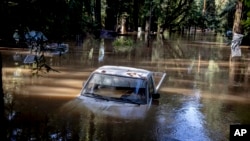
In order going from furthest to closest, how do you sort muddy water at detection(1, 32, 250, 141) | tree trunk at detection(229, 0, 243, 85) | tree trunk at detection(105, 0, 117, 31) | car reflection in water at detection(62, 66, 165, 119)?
tree trunk at detection(105, 0, 117, 31) → tree trunk at detection(229, 0, 243, 85) → car reflection in water at detection(62, 66, 165, 119) → muddy water at detection(1, 32, 250, 141)

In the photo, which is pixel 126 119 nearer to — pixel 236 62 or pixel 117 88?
pixel 117 88

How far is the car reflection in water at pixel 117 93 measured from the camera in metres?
9.59

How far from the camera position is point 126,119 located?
9.32 metres

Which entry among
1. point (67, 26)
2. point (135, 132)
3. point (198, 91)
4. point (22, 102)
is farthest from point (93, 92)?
point (198, 91)

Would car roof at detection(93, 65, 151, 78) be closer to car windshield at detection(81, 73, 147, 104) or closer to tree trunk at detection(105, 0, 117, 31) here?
car windshield at detection(81, 73, 147, 104)

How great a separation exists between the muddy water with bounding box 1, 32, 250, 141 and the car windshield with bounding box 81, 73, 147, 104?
48 cm

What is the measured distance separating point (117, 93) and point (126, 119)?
113 cm

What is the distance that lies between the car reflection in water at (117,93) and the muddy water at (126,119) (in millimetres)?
195

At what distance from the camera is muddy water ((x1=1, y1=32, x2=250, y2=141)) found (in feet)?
29.9

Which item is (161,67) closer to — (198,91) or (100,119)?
(198,91)

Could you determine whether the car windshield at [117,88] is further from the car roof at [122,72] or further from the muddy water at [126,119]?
the muddy water at [126,119]

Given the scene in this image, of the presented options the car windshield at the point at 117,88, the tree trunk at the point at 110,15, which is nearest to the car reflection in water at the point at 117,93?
the car windshield at the point at 117,88

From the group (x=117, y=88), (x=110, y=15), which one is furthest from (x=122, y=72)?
(x=110, y=15)

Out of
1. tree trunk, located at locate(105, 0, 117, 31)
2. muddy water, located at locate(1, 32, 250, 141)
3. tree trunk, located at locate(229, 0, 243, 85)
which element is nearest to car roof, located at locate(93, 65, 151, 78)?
muddy water, located at locate(1, 32, 250, 141)
